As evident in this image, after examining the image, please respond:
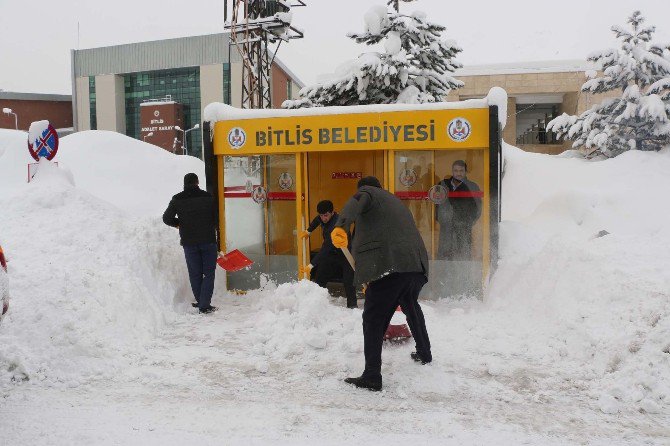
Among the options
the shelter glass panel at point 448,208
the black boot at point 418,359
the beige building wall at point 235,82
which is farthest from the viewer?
the beige building wall at point 235,82

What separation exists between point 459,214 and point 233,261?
3.19 meters

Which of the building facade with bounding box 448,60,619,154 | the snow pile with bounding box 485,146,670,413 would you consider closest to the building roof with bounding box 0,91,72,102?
the building facade with bounding box 448,60,619,154

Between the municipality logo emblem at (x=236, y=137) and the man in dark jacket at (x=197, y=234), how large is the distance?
101cm

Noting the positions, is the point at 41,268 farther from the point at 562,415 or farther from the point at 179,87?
the point at 179,87

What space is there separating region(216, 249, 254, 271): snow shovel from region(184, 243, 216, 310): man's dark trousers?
68 centimetres

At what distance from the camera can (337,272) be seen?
24.1ft

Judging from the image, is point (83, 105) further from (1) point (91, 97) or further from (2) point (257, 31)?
(2) point (257, 31)

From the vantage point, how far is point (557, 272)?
20.9ft

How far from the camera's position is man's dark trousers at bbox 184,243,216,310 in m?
6.91

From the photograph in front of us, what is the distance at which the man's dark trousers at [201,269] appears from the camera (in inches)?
272

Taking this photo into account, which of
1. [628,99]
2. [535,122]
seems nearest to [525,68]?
[535,122]

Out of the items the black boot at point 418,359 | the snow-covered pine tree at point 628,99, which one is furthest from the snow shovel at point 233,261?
the snow-covered pine tree at point 628,99

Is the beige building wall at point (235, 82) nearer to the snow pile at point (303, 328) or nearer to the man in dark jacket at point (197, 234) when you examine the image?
the man in dark jacket at point (197, 234)

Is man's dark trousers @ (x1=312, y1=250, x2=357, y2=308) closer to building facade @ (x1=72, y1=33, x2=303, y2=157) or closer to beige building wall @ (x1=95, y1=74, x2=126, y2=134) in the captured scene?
Result: building facade @ (x1=72, y1=33, x2=303, y2=157)
